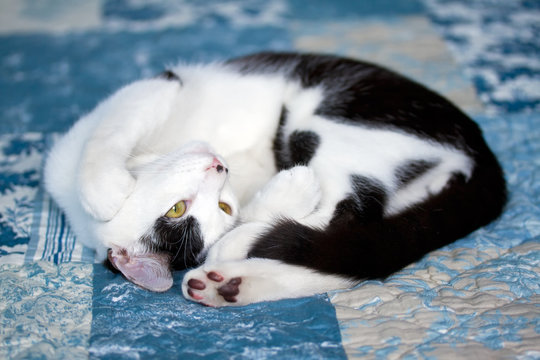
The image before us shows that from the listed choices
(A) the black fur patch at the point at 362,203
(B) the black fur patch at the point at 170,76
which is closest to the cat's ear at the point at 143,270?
(A) the black fur patch at the point at 362,203

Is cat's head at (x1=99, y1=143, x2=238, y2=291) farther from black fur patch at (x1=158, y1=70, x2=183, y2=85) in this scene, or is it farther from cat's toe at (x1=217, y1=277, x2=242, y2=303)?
black fur patch at (x1=158, y1=70, x2=183, y2=85)

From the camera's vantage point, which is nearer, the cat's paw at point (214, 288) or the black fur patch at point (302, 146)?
the cat's paw at point (214, 288)

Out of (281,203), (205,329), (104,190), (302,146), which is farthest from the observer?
(302,146)

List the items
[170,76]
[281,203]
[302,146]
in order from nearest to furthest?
[281,203], [302,146], [170,76]

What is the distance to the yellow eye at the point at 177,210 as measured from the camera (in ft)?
4.10

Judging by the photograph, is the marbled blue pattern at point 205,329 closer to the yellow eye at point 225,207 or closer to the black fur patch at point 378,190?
the black fur patch at point 378,190

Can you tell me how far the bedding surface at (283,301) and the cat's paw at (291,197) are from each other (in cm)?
23

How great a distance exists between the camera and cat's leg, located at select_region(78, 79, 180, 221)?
1.21 meters

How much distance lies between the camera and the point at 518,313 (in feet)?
3.58

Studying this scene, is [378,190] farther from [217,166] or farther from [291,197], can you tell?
[217,166]

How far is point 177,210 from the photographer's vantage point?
49.7 inches

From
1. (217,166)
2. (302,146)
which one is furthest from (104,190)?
(302,146)

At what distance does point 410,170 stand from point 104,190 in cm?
75

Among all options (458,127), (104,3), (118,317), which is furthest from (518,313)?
(104,3)
